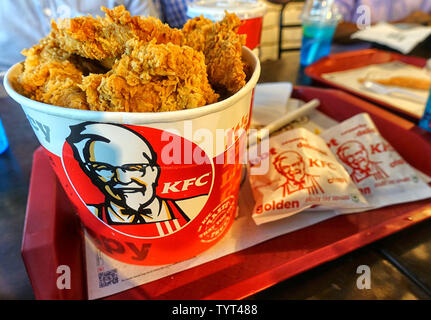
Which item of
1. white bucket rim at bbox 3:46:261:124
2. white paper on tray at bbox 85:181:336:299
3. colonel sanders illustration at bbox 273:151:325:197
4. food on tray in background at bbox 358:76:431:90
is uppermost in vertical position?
white bucket rim at bbox 3:46:261:124

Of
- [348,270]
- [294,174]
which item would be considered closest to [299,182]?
[294,174]

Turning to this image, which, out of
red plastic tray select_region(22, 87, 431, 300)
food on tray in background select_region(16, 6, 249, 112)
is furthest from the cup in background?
food on tray in background select_region(16, 6, 249, 112)

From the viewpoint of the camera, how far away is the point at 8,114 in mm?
868

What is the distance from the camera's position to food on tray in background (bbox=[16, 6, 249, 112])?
289mm

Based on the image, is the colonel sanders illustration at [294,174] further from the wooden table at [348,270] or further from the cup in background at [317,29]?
→ the cup in background at [317,29]

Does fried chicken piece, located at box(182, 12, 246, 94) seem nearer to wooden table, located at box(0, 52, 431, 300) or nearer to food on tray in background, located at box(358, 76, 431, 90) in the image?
wooden table, located at box(0, 52, 431, 300)

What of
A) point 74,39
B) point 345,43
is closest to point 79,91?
point 74,39

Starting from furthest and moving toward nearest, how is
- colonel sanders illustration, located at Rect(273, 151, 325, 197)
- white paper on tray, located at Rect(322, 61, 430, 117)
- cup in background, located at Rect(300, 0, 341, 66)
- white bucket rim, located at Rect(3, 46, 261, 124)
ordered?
1. cup in background, located at Rect(300, 0, 341, 66)
2. white paper on tray, located at Rect(322, 61, 430, 117)
3. colonel sanders illustration, located at Rect(273, 151, 325, 197)
4. white bucket rim, located at Rect(3, 46, 261, 124)

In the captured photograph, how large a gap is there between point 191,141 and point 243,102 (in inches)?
3.3

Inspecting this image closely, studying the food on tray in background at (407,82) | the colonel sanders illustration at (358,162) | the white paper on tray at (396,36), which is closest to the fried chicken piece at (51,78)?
the colonel sanders illustration at (358,162)

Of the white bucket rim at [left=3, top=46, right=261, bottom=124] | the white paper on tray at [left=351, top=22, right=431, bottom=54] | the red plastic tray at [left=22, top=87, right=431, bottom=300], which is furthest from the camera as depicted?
the white paper on tray at [left=351, top=22, right=431, bottom=54]

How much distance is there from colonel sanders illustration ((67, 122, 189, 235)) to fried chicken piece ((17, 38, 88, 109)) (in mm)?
42

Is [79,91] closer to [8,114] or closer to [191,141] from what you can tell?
[191,141]
